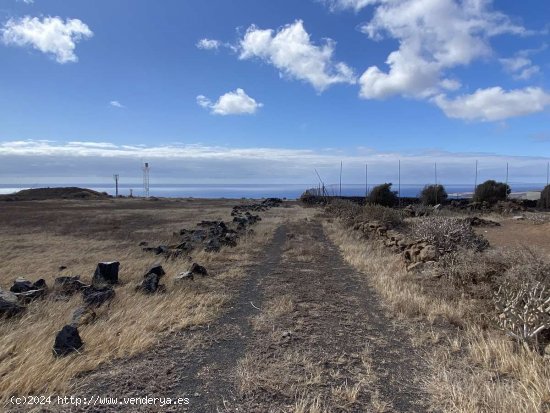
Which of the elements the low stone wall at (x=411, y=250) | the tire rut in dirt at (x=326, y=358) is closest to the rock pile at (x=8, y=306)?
the tire rut in dirt at (x=326, y=358)

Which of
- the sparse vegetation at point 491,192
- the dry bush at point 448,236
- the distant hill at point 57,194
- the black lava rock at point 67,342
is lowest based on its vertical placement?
the distant hill at point 57,194

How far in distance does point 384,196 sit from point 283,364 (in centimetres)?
3685

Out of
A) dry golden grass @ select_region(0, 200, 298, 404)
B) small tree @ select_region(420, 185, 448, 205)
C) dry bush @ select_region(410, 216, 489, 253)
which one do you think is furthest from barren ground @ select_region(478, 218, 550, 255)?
small tree @ select_region(420, 185, 448, 205)

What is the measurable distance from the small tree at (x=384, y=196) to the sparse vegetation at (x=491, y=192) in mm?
8295

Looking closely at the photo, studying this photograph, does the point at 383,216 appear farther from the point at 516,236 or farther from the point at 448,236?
the point at 448,236

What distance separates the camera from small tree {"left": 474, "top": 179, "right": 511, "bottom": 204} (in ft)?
137

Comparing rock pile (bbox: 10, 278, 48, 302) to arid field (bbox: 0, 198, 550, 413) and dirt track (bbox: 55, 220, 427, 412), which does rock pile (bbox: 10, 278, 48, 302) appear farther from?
dirt track (bbox: 55, 220, 427, 412)

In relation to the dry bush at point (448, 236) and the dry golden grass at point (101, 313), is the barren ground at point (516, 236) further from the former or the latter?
the dry golden grass at point (101, 313)

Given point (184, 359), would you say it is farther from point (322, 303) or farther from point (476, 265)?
point (476, 265)

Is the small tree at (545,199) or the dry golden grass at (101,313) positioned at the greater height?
the small tree at (545,199)

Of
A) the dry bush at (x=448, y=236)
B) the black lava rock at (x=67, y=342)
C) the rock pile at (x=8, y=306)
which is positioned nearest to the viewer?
the black lava rock at (x=67, y=342)

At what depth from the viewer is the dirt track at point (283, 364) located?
13.7ft

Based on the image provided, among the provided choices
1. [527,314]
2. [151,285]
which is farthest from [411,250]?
[151,285]

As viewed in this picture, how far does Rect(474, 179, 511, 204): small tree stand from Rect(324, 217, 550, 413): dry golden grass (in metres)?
37.8
